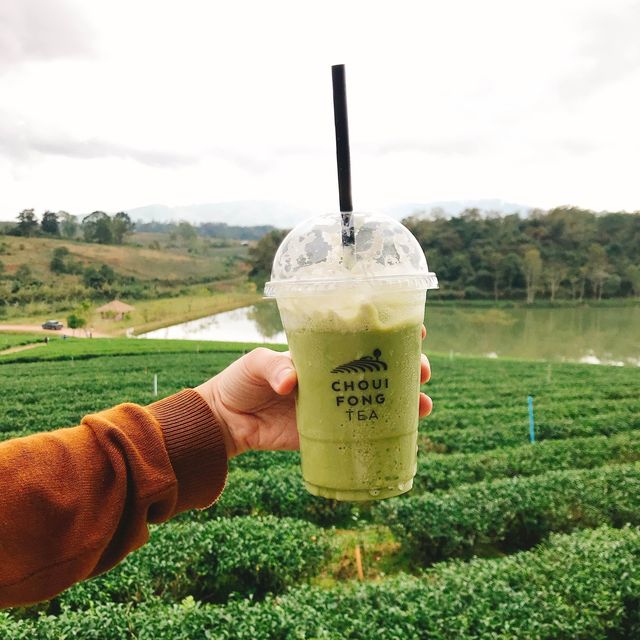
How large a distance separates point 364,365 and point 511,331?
43.3m

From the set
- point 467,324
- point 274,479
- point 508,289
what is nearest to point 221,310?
point 467,324

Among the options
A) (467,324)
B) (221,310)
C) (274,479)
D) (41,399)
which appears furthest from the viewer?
(221,310)

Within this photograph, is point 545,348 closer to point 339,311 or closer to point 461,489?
point 461,489

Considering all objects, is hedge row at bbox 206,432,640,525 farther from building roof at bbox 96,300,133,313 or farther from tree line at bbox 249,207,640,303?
tree line at bbox 249,207,640,303

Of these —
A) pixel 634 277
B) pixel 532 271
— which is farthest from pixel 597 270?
pixel 532 271

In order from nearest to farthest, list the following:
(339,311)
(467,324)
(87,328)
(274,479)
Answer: (339,311)
(274,479)
(87,328)
(467,324)

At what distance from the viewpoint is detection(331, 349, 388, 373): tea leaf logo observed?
1663 mm

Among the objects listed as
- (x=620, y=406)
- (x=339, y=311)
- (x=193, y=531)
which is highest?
(x=339, y=311)

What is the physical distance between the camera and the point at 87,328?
35656 millimetres

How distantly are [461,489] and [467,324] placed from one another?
38792 mm

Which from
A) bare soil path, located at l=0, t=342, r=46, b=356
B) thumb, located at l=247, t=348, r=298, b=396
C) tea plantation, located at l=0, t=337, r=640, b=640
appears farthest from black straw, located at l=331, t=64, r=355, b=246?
bare soil path, located at l=0, t=342, r=46, b=356

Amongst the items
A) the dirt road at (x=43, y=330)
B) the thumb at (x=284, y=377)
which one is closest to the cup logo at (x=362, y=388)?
the thumb at (x=284, y=377)

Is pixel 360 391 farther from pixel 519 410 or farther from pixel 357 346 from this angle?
pixel 519 410

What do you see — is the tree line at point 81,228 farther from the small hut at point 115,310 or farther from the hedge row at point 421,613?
the hedge row at point 421,613
